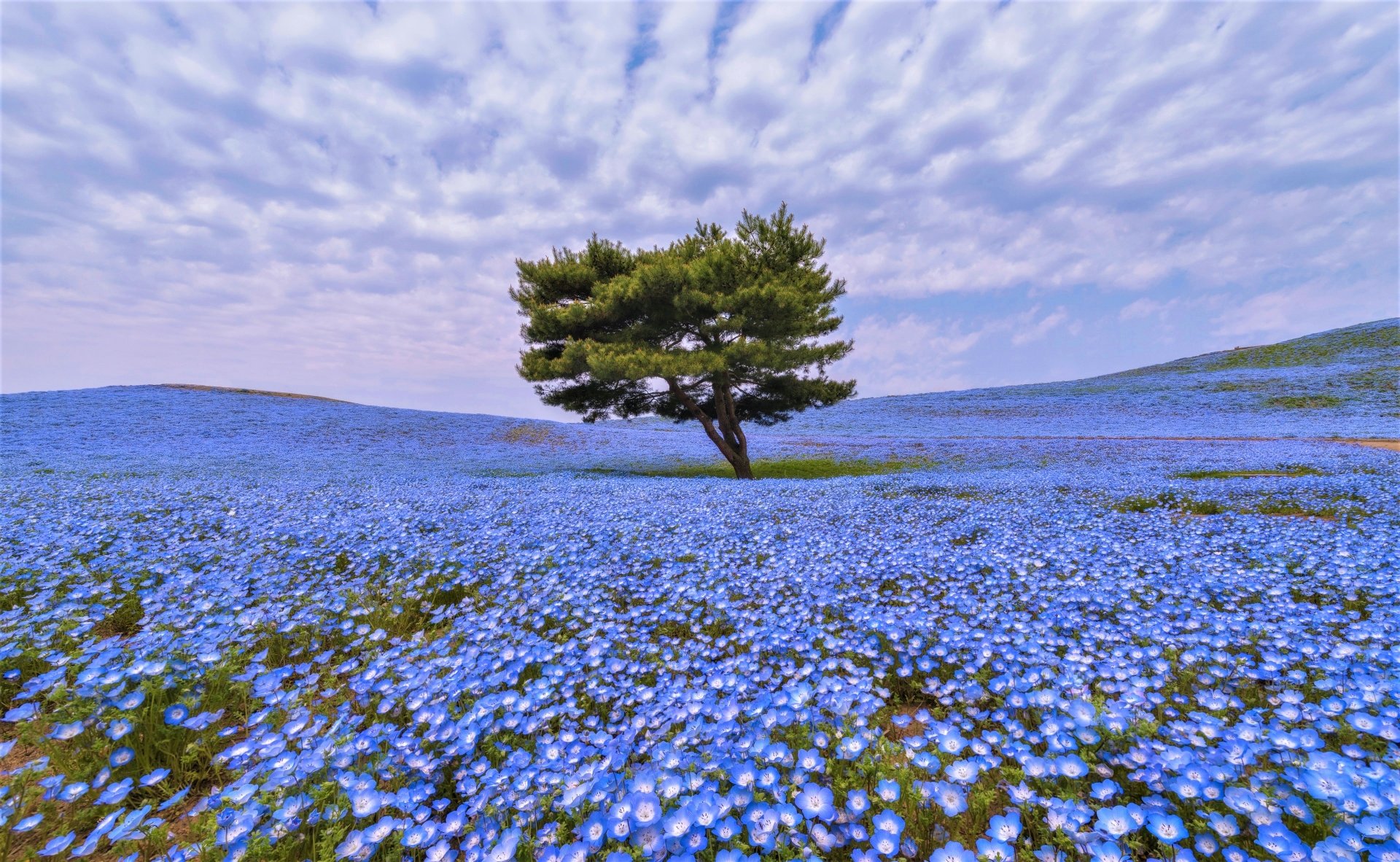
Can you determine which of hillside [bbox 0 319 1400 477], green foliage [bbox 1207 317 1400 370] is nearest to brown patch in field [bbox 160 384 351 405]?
hillside [bbox 0 319 1400 477]

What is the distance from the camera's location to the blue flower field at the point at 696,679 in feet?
A: 7.62

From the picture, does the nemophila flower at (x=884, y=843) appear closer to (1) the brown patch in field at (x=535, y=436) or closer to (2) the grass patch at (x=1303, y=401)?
(1) the brown patch in field at (x=535, y=436)

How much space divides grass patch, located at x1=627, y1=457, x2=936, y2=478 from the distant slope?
11.6 m

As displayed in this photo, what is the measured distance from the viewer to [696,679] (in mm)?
3594

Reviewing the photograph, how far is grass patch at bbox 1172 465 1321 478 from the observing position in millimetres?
13547

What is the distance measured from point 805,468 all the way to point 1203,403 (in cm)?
3117

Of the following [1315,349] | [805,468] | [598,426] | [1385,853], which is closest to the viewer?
[1385,853]

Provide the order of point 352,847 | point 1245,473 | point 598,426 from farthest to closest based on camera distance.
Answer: point 598,426 → point 1245,473 → point 352,847

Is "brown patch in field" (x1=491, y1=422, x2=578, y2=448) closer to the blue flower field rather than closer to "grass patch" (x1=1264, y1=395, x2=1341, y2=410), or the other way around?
the blue flower field

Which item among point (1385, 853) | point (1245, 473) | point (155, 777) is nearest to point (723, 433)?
point (1245, 473)

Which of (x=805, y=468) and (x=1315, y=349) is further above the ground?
(x=1315, y=349)

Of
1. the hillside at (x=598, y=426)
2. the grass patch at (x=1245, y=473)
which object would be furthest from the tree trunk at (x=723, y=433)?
the grass patch at (x=1245, y=473)

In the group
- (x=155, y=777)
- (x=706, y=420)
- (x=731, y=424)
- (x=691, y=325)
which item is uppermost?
(x=691, y=325)

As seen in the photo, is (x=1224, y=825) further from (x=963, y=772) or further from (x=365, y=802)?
(x=365, y=802)
